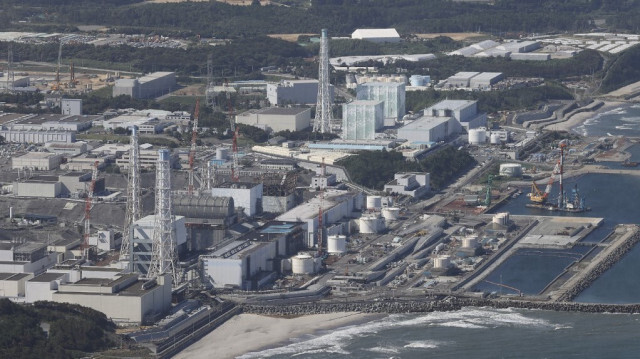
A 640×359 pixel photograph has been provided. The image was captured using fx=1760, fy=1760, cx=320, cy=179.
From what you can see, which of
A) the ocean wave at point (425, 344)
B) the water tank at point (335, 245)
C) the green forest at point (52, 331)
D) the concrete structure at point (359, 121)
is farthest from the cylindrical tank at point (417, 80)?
the green forest at point (52, 331)

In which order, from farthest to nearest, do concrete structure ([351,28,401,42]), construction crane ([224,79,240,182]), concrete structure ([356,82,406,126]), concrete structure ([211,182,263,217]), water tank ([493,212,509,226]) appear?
concrete structure ([351,28,401,42]) < concrete structure ([356,82,406,126]) < construction crane ([224,79,240,182]) < water tank ([493,212,509,226]) < concrete structure ([211,182,263,217])

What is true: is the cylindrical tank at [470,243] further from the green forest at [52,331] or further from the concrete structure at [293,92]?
the concrete structure at [293,92]

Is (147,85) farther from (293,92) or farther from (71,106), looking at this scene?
(293,92)

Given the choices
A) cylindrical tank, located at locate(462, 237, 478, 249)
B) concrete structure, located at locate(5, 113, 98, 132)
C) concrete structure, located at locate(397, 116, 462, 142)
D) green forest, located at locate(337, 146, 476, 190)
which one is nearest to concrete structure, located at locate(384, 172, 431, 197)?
green forest, located at locate(337, 146, 476, 190)

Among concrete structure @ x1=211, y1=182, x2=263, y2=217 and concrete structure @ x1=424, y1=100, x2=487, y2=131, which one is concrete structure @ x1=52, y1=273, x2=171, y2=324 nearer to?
concrete structure @ x1=211, y1=182, x2=263, y2=217

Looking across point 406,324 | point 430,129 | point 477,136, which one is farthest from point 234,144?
point 477,136

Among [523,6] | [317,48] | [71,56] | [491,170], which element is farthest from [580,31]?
[491,170]
